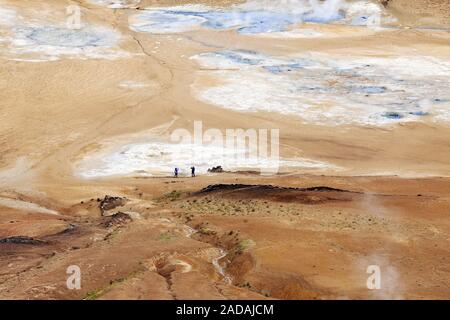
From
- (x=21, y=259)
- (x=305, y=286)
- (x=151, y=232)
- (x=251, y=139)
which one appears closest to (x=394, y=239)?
(x=305, y=286)

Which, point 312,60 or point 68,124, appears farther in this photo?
point 312,60

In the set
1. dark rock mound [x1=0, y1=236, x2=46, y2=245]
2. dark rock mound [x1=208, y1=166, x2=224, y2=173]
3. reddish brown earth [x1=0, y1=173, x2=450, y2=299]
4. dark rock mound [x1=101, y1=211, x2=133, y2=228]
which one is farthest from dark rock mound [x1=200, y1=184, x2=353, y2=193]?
dark rock mound [x1=0, y1=236, x2=46, y2=245]

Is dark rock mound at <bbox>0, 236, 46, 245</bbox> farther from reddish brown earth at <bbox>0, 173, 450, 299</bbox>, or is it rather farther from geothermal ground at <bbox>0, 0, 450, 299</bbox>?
reddish brown earth at <bbox>0, 173, 450, 299</bbox>

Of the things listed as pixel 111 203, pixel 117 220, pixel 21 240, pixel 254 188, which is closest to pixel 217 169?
pixel 111 203

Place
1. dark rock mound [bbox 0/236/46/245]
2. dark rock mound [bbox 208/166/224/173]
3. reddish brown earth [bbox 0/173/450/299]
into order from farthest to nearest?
dark rock mound [bbox 208/166/224/173] < dark rock mound [bbox 0/236/46/245] < reddish brown earth [bbox 0/173/450/299]

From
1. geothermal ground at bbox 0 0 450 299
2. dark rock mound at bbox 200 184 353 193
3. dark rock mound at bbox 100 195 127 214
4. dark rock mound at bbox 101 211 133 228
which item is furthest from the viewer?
dark rock mound at bbox 100 195 127 214

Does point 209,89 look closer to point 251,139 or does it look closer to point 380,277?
point 251,139

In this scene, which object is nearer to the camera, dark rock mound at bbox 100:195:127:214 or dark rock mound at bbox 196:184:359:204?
dark rock mound at bbox 196:184:359:204

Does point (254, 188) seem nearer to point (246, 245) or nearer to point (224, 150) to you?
point (246, 245)

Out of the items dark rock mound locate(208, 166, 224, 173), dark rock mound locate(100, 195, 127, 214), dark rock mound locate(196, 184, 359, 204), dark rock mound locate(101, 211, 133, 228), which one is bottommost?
dark rock mound locate(208, 166, 224, 173)
